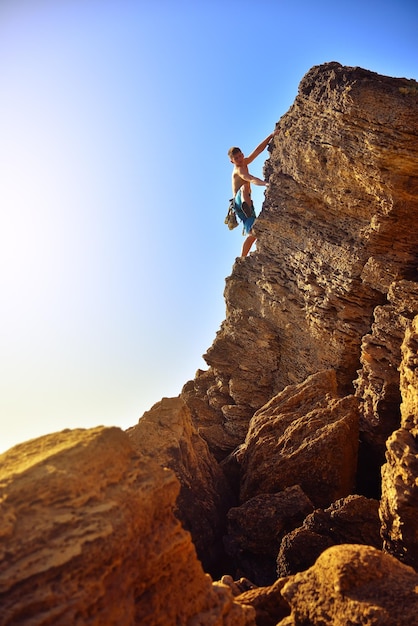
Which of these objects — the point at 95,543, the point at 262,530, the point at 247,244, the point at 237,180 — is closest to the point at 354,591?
the point at 95,543

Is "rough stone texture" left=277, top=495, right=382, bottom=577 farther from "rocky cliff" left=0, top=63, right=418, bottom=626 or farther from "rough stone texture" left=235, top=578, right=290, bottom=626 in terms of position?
"rough stone texture" left=235, top=578, right=290, bottom=626

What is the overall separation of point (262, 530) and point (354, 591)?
422cm

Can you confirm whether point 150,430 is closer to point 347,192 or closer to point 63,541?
point 63,541

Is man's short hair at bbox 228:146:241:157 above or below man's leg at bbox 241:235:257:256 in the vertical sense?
above

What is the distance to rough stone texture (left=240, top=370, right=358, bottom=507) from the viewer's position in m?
11.1

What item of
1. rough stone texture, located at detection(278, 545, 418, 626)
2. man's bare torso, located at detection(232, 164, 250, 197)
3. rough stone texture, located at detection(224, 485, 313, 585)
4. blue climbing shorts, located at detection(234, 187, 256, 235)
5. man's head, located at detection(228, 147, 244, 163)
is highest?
man's head, located at detection(228, 147, 244, 163)

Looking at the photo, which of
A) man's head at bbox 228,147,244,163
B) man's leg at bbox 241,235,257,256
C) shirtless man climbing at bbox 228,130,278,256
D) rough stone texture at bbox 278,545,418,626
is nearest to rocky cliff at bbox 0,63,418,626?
rough stone texture at bbox 278,545,418,626

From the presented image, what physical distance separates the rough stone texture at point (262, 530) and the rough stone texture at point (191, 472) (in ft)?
2.06

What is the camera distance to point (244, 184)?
1916 centimetres

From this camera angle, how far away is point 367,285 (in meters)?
14.6

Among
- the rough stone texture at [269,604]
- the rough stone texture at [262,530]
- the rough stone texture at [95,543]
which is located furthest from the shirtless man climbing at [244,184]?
the rough stone texture at [95,543]

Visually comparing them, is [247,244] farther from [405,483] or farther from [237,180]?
[405,483]

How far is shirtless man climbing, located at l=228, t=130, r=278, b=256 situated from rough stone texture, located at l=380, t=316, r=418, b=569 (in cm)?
1027

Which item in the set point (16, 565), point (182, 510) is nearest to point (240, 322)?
point (182, 510)
